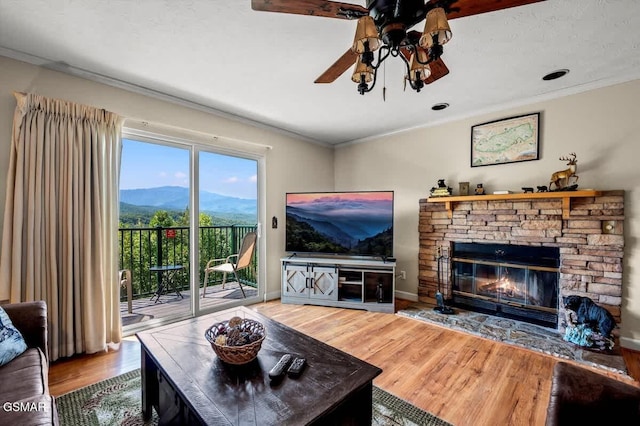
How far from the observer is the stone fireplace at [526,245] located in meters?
2.54

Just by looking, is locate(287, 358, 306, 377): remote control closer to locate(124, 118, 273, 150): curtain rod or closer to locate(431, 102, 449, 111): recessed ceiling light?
locate(124, 118, 273, 150): curtain rod

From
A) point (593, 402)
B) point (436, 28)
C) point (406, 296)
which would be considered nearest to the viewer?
point (593, 402)

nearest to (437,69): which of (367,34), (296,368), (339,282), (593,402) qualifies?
(367,34)

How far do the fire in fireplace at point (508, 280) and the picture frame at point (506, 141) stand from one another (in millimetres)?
983

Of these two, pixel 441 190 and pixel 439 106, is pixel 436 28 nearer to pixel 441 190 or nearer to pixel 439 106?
pixel 439 106

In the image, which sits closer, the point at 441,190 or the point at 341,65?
the point at 341,65

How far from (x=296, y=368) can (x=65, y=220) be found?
2.32 meters

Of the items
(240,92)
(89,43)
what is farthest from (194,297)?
(89,43)

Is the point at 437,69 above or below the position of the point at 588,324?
above

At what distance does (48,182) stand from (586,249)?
186 inches

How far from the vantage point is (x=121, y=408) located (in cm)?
170

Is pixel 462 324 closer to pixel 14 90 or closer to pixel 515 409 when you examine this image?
pixel 515 409

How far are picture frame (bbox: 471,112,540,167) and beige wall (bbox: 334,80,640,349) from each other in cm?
6

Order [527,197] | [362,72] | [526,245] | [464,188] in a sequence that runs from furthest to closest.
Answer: [464,188] < [526,245] < [527,197] < [362,72]
